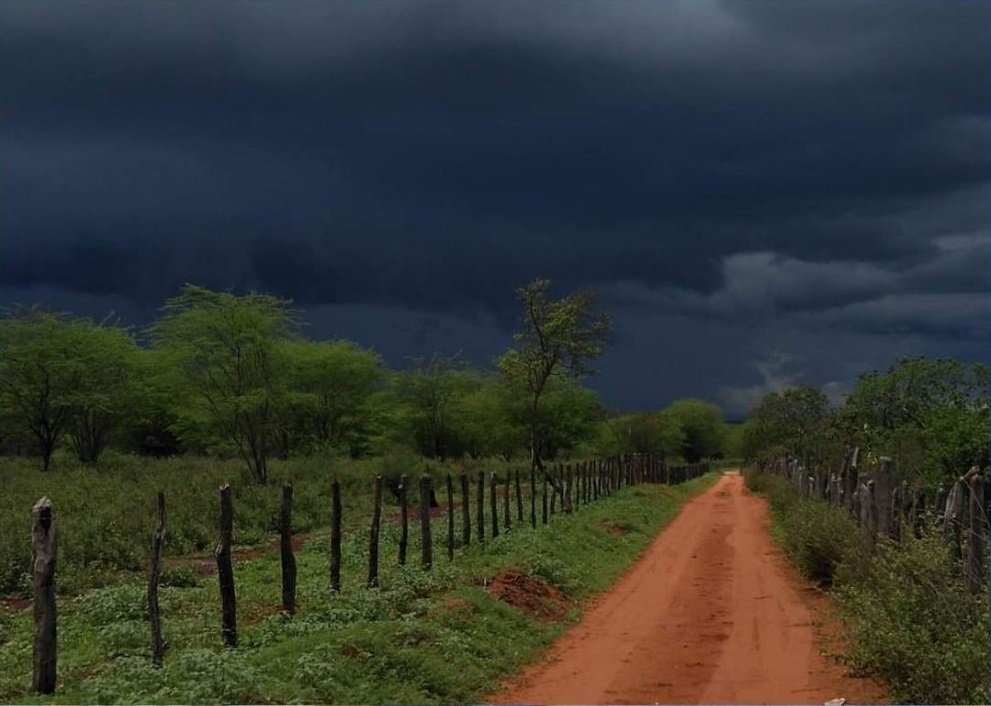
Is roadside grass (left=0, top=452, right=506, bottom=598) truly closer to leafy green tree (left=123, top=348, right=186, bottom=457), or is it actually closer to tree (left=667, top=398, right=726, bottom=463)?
leafy green tree (left=123, top=348, right=186, bottom=457)

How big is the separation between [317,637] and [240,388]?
33.6 meters

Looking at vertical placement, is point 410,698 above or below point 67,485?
below

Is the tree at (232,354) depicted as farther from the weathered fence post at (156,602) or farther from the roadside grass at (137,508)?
the weathered fence post at (156,602)

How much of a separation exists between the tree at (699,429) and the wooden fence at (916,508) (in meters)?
129

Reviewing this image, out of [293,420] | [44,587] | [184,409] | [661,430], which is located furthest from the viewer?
[661,430]

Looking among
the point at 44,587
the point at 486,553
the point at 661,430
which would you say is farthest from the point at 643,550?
the point at 661,430

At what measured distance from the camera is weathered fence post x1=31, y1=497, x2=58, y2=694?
10031 millimetres

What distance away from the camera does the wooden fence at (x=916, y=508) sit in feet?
37.0

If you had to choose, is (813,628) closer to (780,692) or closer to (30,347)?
(780,692)

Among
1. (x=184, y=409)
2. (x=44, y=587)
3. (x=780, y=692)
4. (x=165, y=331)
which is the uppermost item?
(x=165, y=331)

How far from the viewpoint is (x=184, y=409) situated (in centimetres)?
5181

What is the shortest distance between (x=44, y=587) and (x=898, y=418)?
36832 mm

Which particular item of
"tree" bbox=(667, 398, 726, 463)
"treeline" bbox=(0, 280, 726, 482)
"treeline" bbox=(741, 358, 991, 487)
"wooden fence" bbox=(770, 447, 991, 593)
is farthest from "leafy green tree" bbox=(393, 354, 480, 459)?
"tree" bbox=(667, 398, 726, 463)

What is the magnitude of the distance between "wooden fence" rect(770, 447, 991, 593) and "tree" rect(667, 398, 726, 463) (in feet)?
424
